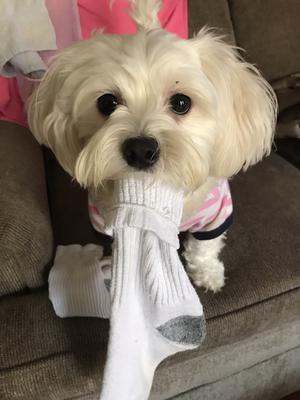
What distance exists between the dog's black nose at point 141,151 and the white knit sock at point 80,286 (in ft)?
0.99

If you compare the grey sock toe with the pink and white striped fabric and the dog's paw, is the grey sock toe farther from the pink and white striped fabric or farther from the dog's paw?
the pink and white striped fabric

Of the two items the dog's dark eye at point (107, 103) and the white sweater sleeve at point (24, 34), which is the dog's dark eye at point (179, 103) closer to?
the dog's dark eye at point (107, 103)

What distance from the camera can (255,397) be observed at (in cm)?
132

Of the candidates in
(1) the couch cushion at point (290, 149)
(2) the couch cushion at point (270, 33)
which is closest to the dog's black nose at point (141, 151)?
(1) the couch cushion at point (290, 149)

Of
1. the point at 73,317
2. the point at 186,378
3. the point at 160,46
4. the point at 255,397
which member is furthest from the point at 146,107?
the point at 255,397

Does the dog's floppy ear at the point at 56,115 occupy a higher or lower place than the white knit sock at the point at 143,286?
higher

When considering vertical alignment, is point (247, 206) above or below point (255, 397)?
above

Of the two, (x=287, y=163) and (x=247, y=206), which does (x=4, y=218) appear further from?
(x=287, y=163)

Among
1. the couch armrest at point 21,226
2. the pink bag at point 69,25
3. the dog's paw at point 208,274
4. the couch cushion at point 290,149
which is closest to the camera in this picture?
the couch armrest at point 21,226

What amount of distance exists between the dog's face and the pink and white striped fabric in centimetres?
14

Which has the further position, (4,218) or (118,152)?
(4,218)

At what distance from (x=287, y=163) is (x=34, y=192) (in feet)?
2.73

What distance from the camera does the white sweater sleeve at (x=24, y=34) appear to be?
1.24 metres

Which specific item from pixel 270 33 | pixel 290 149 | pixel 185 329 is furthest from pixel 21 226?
pixel 270 33
